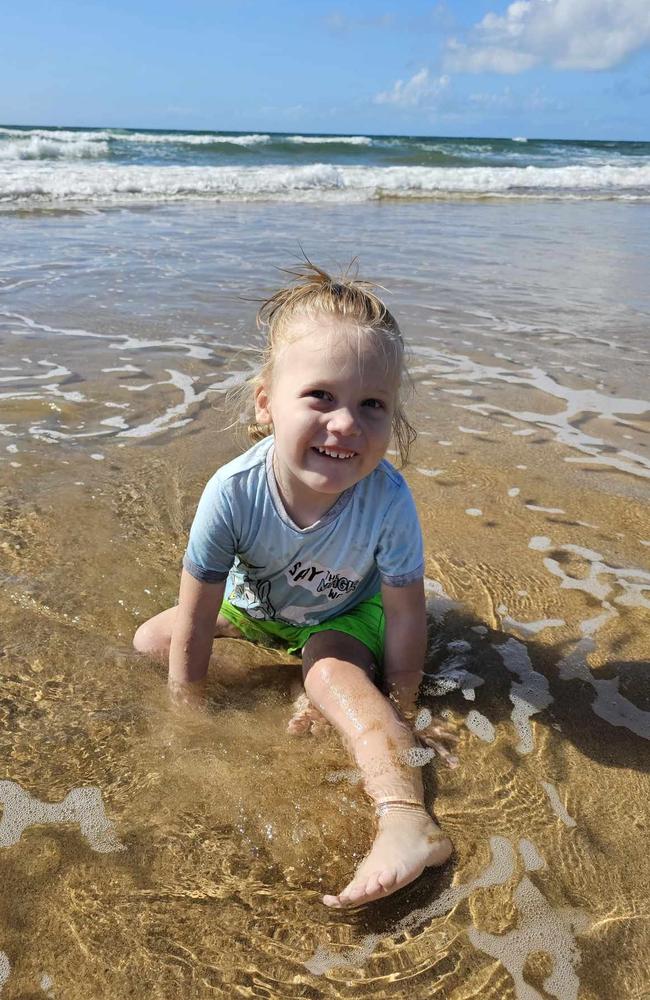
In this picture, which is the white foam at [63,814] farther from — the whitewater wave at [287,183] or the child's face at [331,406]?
the whitewater wave at [287,183]

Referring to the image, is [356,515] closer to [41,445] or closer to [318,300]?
[318,300]

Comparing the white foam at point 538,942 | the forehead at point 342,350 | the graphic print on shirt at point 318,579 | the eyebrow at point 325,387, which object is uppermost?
the forehead at point 342,350

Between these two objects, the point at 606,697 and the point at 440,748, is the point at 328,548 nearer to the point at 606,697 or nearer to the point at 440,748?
the point at 440,748

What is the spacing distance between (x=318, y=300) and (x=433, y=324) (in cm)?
425

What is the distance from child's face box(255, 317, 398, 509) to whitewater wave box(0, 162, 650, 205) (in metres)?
12.1

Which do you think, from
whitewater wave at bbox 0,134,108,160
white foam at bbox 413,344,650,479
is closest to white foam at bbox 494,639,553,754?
white foam at bbox 413,344,650,479

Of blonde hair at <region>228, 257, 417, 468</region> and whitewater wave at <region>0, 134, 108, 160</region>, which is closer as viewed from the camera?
blonde hair at <region>228, 257, 417, 468</region>

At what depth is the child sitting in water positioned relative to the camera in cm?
209

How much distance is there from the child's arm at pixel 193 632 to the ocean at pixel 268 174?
1165 cm

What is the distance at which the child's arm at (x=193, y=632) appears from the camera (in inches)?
89.7

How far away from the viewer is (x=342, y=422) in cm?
205

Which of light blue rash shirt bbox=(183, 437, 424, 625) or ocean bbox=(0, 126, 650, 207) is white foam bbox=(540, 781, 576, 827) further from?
ocean bbox=(0, 126, 650, 207)

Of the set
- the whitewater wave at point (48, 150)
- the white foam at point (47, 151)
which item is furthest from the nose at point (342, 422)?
the whitewater wave at point (48, 150)

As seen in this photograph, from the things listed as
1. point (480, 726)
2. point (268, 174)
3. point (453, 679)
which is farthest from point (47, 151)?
point (480, 726)
